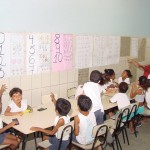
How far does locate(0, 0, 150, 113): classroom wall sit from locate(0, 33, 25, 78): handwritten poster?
0.10 meters

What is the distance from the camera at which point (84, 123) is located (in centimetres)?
307

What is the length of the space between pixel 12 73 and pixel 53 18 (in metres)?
1.27

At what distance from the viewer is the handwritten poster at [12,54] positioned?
3.68 m

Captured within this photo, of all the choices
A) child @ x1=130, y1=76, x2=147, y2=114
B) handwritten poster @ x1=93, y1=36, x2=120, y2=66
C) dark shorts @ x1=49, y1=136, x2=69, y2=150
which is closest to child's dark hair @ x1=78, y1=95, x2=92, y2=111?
dark shorts @ x1=49, y1=136, x2=69, y2=150

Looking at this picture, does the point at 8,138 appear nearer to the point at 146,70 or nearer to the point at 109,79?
the point at 109,79

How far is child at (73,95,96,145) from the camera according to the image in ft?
9.98

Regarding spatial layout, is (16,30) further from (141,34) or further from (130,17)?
(141,34)

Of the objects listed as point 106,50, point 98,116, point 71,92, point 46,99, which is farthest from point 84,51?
point 98,116

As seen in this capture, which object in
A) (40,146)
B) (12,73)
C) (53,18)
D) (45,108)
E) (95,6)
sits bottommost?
(40,146)

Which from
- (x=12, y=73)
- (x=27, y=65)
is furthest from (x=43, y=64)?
(x=12, y=73)

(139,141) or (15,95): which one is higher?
(15,95)

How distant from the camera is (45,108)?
3.87 m

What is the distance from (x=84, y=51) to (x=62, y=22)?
0.81m

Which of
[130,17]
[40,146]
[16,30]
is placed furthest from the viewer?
[130,17]
